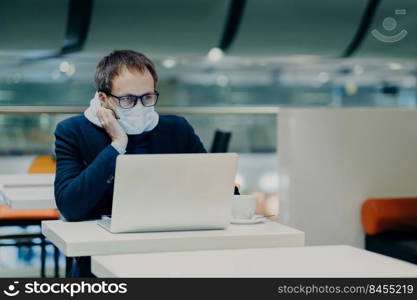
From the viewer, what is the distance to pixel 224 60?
5.70 m

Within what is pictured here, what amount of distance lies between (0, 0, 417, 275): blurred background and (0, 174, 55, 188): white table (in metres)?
0.92

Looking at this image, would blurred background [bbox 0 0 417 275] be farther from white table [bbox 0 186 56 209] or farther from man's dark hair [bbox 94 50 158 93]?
man's dark hair [bbox 94 50 158 93]

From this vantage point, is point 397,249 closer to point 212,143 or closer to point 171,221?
point 212,143

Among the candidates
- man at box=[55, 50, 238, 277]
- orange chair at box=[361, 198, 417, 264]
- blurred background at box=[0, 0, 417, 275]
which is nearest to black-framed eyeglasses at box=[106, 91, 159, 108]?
man at box=[55, 50, 238, 277]

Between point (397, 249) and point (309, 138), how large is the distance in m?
0.75

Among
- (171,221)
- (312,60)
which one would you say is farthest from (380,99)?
(171,221)

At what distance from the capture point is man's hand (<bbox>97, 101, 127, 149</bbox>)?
8.47 ft

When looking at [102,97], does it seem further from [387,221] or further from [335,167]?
[387,221]

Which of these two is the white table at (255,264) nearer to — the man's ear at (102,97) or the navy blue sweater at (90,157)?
the navy blue sweater at (90,157)

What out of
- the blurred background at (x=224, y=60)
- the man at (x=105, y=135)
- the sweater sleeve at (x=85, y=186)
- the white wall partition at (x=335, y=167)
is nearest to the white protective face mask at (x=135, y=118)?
the man at (x=105, y=135)

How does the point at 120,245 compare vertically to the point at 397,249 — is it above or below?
above

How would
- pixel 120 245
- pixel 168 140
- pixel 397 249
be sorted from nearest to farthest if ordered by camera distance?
pixel 120 245 → pixel 168 140 → pixel 397 249

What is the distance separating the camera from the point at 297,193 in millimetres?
4289

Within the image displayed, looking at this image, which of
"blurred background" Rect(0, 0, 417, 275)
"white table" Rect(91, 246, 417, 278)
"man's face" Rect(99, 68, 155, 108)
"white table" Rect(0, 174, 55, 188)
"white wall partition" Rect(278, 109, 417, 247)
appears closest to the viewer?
"white table" Rect(91, 246, 417, 278)
